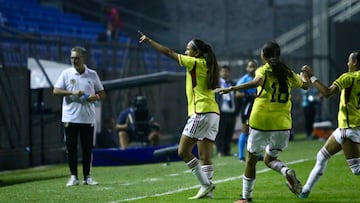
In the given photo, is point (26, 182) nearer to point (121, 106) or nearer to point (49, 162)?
point (49, 162)

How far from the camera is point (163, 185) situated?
597 inches

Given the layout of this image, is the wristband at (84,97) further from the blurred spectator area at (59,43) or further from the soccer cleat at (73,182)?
the blurred spectator area at (59,43)

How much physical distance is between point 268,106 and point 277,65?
504 mm

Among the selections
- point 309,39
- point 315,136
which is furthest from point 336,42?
point 315,136

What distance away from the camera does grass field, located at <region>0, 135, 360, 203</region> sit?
13078mm

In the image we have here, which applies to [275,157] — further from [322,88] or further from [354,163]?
[322,88]

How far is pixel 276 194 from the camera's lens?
523 inches

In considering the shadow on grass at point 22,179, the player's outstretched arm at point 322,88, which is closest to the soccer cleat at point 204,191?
the player's outstretched arm at point 322,88

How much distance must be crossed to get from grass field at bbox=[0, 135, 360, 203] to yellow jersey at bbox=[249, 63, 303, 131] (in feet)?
3.24

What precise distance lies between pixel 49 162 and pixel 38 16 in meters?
→ 9.84

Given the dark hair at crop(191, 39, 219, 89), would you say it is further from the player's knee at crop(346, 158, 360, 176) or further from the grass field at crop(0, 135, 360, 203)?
the player's knee at crop(346, 158, 360, 176)

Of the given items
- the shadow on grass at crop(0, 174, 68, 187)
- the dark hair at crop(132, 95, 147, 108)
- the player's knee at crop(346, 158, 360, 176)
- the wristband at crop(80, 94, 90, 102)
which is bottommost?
the shadow on grass at crop(0, 174, 68, 187)

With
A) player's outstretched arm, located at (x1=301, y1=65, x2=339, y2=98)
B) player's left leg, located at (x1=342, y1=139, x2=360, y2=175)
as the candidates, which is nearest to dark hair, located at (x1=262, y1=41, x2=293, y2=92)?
player's outstretched arm, located at (x1=301, y1=65, x2=339, y2=98)

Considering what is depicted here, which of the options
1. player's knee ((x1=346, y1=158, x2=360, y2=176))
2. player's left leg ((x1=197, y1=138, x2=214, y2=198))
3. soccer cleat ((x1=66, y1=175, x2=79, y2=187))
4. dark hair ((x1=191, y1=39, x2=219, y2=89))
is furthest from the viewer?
soccer cleat ((x1=66, y1=175, x2=79, y2=187))
